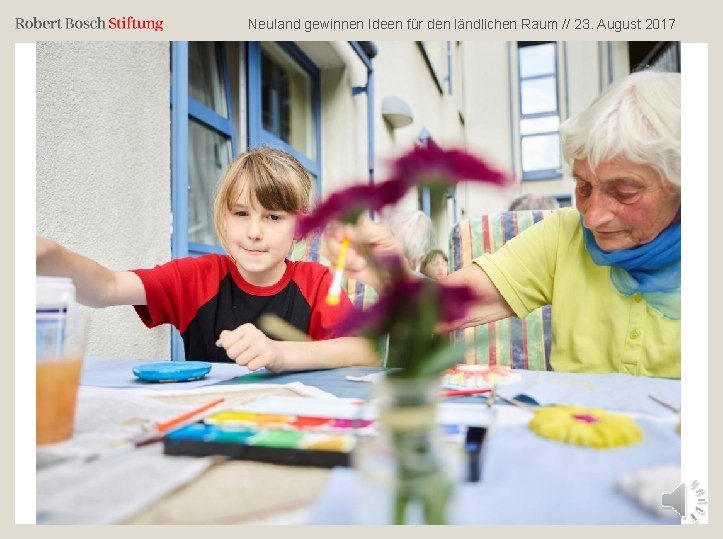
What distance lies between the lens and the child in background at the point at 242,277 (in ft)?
2.55

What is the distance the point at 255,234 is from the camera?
0.80 m

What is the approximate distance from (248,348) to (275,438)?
0.25m

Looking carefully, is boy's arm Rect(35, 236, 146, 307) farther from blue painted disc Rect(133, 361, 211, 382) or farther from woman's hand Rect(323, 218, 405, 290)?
woman's hand Rect(323, 218, 405, 290)

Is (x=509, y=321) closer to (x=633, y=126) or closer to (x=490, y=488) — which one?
(x=633, y=126)

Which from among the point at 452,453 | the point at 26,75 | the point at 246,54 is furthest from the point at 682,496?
the point at 246,54

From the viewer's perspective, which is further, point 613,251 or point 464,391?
point 613,251

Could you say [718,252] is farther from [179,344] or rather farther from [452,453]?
[179,344]

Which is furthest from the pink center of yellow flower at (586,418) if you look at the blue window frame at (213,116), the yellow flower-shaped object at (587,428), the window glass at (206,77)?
the window glass at (206,77)

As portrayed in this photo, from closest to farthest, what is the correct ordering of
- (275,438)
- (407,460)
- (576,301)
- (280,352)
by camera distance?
1. (407,460)
2. (275,438)
3. (280,352)
4. (576,301)

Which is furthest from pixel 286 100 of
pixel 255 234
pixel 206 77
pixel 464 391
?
pixel 464 391

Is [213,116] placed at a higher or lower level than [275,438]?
higher

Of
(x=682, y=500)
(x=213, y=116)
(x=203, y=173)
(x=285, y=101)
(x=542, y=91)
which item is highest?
(x=542, y=91)

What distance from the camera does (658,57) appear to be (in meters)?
0.64

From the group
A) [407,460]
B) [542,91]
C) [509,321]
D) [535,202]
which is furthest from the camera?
[542,91]
